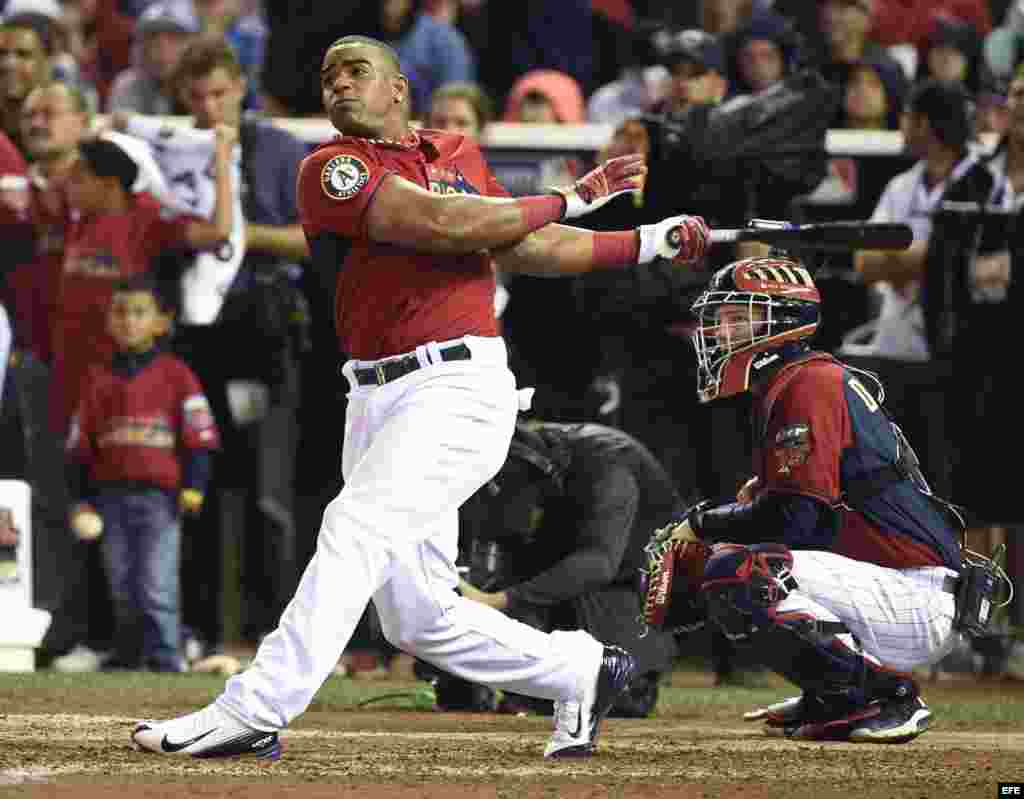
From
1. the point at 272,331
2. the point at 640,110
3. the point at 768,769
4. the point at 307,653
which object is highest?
the point at 640,110

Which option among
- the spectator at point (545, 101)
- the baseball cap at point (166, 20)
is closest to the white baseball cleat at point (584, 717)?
the spectator at point (545, 101)

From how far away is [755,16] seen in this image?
11273 millimetres

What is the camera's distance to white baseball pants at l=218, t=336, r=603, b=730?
225 inches

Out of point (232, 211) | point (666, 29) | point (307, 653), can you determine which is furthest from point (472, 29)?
point (307, 653)

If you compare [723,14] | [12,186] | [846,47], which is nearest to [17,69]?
[12,186]

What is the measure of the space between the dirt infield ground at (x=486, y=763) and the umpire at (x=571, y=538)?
41 cm

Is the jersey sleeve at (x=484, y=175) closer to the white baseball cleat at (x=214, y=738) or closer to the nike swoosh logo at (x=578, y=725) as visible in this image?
the nike swoosh logo at (x=578, y=725)

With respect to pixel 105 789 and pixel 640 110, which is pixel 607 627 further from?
pixel 640 110

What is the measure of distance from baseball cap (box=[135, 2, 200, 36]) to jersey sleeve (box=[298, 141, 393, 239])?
6.28 metres

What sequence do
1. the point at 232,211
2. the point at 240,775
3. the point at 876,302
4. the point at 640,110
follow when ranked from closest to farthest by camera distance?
the point at 240,775 < the point at 232,211 < the point at 876,302 < the point at 640,110

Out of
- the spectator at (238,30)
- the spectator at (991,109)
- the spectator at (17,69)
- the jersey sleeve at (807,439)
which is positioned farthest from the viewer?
the spectator at (238,30)

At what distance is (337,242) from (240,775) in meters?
1.61

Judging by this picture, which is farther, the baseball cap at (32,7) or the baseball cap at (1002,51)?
the baseball cap at (32,7)

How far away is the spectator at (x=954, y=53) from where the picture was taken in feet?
39.2
